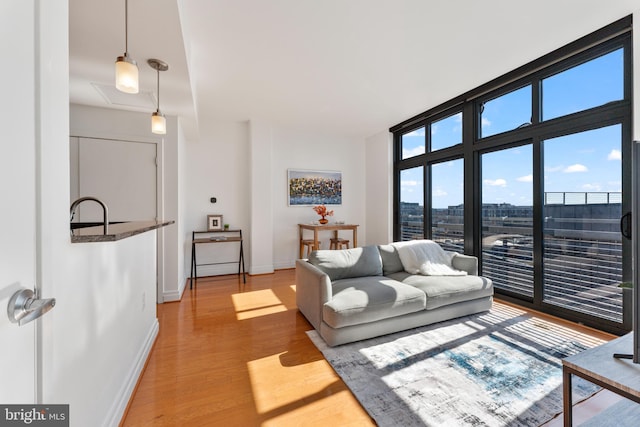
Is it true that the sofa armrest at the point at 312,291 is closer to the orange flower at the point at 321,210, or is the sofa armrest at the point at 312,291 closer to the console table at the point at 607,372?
the console table at the point at 607,372

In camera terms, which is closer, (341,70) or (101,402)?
(101,402)

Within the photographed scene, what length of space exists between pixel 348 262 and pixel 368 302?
71 centimetres

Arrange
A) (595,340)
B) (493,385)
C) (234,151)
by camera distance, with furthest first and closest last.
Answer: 1. (234,151)
2. (595,340)
3. (493,385)

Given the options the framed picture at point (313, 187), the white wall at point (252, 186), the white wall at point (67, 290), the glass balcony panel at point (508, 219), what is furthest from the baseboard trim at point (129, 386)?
the glass balcony panel at point (508, 219)

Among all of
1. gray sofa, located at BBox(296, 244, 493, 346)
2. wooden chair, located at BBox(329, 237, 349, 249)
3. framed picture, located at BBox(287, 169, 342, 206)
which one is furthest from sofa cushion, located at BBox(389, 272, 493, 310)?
framed picture, located at BBox(287, 169, 342, 206)

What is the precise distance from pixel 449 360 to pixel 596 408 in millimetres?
819

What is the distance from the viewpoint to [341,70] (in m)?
3.22

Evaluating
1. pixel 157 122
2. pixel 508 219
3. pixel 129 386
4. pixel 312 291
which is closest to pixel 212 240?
pixel 157 122

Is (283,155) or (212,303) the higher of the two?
(283,155)

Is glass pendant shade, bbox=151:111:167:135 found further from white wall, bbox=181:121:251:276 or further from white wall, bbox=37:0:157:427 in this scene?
white wall, bbox=181:121:251:276

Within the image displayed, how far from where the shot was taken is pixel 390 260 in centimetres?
335

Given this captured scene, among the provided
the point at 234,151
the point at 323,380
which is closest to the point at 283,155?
the point at 234,151

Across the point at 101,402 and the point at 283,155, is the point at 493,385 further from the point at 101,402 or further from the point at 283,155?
the point at 283,155

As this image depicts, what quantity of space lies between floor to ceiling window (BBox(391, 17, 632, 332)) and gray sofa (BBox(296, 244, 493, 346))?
27.8 inches
